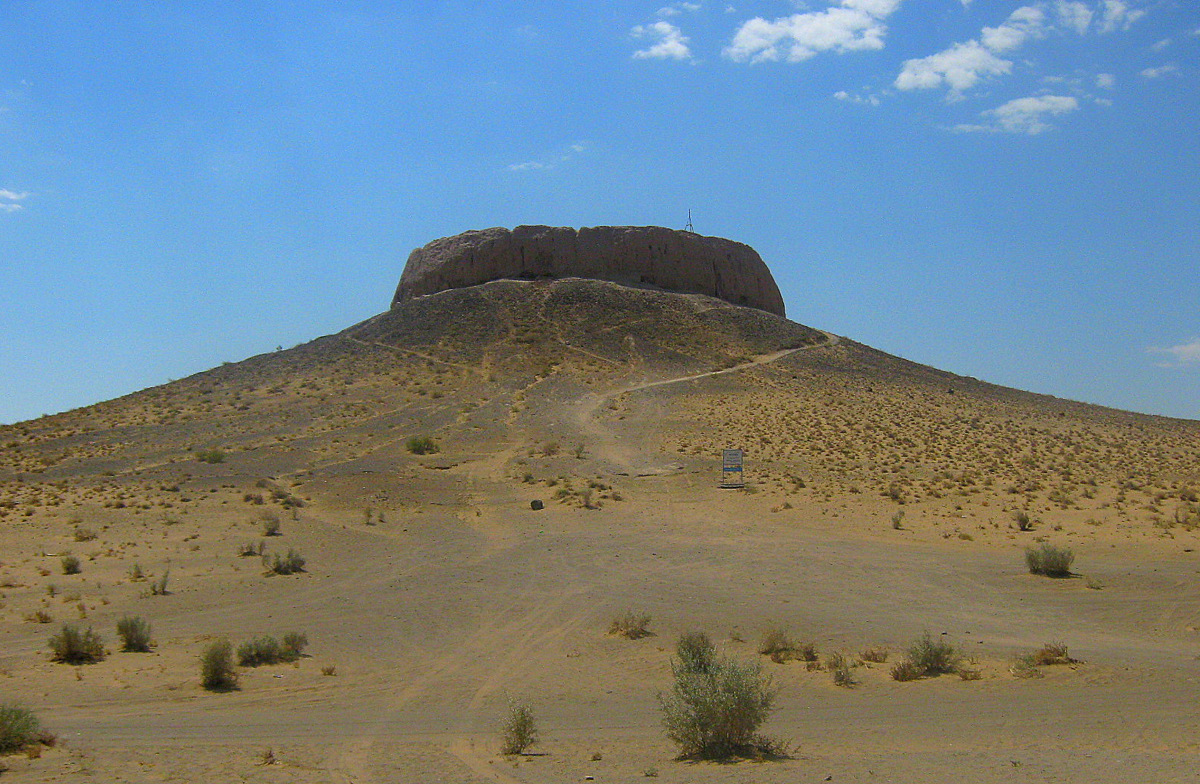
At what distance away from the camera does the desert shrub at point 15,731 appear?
31.5ft

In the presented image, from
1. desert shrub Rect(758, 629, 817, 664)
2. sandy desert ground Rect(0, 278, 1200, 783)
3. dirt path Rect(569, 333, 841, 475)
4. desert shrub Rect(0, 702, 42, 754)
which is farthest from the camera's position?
dirt path Rect(569, 333, 841, 475)

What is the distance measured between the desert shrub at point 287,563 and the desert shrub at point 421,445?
57.7 ft

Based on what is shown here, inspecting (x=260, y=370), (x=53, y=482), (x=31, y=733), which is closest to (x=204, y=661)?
(x=31, y=733)

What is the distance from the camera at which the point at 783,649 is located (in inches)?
590

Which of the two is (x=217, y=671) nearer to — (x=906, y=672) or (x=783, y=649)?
(x=783, y=649)

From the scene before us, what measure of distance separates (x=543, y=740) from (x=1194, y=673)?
29.8 ft

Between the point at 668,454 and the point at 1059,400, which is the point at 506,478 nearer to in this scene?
the point at 668,454

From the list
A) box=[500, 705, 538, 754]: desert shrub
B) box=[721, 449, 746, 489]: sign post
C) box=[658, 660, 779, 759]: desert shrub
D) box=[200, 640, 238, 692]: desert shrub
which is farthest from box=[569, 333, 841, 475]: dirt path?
box=[658, 660, 779, 759]: desert shrub

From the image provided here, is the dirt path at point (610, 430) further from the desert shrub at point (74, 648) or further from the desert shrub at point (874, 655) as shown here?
the desert shrub at point (74, 648)

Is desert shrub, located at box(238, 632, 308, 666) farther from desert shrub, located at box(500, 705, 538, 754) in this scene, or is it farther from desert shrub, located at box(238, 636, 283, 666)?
desert shrub, located at box(500, 705, 538, 754)

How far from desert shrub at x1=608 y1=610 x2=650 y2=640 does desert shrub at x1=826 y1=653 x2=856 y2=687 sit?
11.6 ft

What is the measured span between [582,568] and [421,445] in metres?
20.1

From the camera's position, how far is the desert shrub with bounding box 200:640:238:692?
Result: 13.4 meters

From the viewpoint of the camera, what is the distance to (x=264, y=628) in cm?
1739
